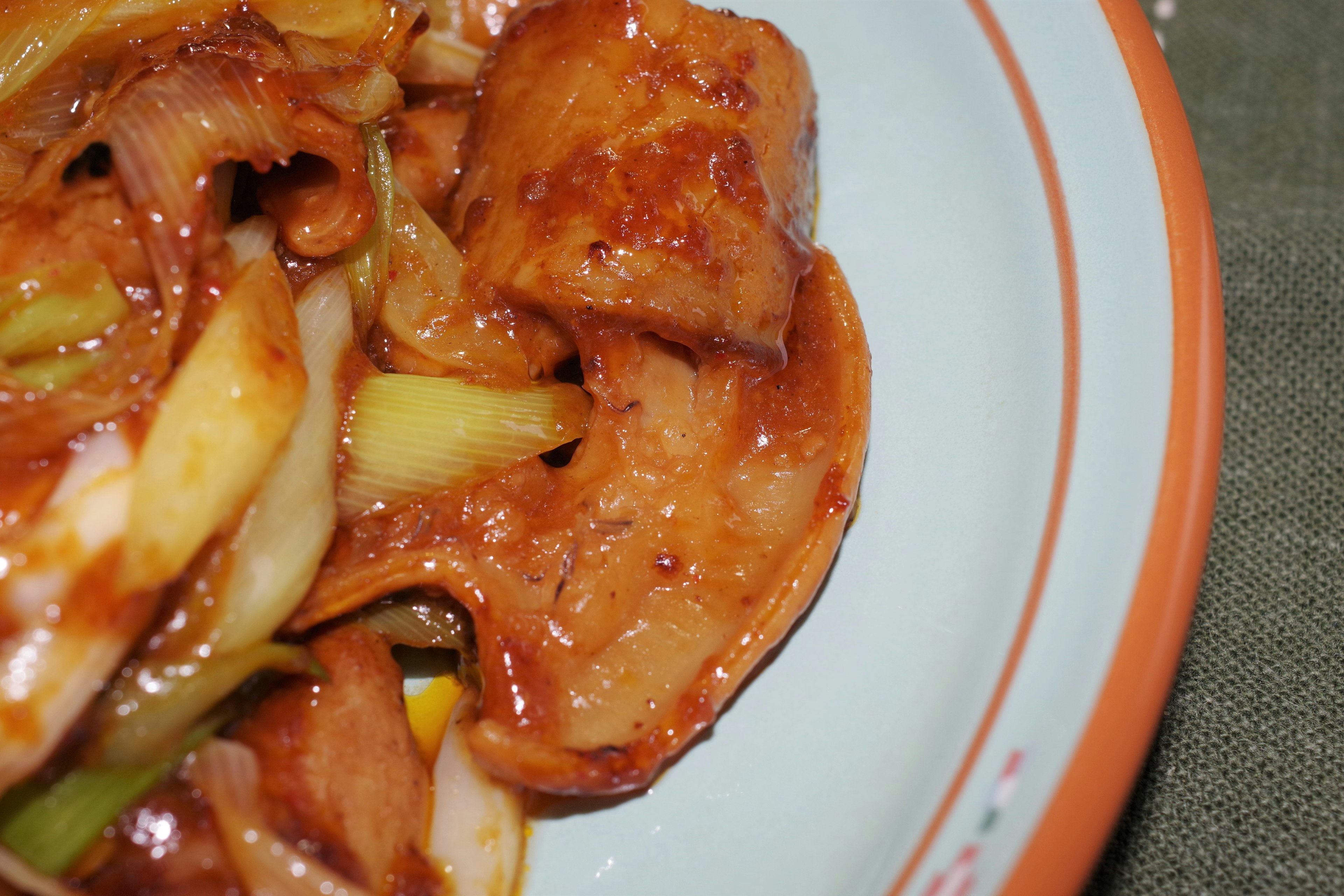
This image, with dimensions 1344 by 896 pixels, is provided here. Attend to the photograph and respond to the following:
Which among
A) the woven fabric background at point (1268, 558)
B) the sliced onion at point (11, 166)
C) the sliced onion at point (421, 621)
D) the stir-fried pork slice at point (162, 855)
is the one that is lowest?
the woven fabric background at point (1268, 558)

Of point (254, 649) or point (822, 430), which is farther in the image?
point (822, 430)

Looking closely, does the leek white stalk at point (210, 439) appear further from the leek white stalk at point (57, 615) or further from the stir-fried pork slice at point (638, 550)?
the stir-fried pork slice at point (638, 550)

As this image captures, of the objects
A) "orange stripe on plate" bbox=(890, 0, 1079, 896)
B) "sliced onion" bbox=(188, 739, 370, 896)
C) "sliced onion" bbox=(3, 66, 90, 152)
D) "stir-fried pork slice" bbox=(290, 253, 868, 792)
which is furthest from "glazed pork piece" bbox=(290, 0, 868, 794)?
"sliced onion" bbox=(3, 66, 90, 152)

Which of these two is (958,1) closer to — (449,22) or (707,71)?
(707,71)

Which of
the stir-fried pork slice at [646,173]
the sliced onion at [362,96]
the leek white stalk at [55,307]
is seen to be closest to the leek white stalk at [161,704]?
the leek white stalk at [55,307]

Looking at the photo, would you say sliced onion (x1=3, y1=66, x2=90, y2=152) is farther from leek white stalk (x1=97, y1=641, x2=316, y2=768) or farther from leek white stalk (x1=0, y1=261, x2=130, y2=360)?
leek white stalk (x1=97, y1=641, x2=316, y2=768)

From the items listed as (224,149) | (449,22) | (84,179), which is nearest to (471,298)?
(224,149)

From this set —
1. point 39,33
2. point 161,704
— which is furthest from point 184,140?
point 161,704
